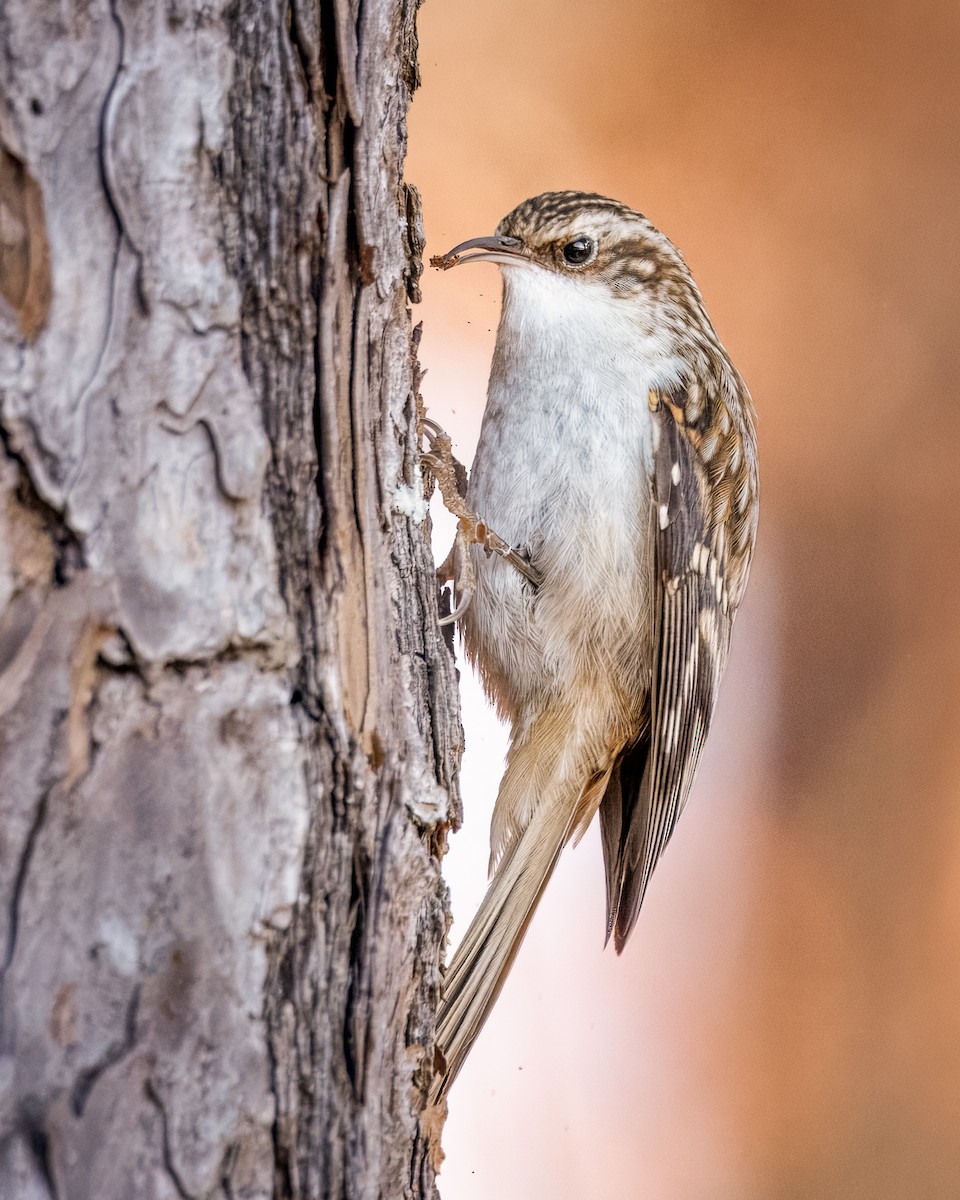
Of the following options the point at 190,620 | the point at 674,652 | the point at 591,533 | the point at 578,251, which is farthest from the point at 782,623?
the point at 190,620

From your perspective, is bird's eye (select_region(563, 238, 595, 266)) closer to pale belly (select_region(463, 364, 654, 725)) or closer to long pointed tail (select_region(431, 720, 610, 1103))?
pale belly (select_region(463, 364, 654, 725))

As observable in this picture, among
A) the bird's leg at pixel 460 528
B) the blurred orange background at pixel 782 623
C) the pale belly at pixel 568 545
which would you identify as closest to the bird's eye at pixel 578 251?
the pale belly at pixel 568 545

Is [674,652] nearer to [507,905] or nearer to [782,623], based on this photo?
[507,905]

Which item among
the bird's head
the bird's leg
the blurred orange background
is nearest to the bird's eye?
the bird's head

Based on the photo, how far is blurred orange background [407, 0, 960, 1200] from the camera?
1.87m

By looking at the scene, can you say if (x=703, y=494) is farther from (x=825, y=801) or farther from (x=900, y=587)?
(x=825, y=801)

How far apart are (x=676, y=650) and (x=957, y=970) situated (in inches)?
36.4

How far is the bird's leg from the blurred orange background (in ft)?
1.71

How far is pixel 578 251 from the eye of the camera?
1.45 metres

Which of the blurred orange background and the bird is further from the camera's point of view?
the blurred orange background

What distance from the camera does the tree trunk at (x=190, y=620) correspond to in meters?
0.63

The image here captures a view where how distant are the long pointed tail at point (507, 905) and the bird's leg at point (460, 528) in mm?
262

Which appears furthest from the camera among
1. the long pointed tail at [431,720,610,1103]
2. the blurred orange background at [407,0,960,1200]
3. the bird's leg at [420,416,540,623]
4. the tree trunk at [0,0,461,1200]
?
the blurred orange background at [407,0,960,1200]

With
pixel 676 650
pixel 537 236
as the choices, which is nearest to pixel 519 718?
pixel 676 650
